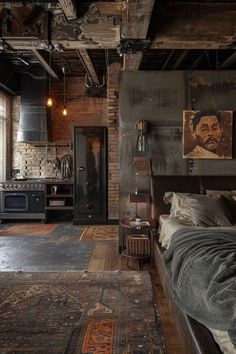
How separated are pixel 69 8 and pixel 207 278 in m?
2.86

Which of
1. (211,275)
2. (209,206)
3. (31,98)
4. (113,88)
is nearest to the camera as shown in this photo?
(211,275)

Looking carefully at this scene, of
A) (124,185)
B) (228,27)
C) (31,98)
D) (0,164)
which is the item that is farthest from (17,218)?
(228,27)

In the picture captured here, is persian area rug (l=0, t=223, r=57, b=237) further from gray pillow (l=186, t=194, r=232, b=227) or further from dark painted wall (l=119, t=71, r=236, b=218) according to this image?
gray pillow (l=186, t=194, r=232, b=227)

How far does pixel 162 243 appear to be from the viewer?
12.2ft

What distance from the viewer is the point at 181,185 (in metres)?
4.47

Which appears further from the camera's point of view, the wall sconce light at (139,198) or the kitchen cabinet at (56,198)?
the kitchen cabinet at (56,198)

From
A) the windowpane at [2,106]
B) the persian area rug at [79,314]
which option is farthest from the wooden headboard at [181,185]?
the windowpane at [2,106]

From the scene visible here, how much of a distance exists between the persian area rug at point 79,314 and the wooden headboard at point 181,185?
1.07 m

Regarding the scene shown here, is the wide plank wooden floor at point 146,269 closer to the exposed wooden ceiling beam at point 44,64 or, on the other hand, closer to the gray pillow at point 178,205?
the gray pillow at point 178,205

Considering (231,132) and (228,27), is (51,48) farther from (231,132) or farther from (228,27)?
(231,132)

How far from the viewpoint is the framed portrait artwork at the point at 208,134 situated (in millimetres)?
4562

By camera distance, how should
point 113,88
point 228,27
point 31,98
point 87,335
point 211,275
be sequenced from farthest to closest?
point 31,98, point 113,88, point 228,27, point 87,335, point 211,275

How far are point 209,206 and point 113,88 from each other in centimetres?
389

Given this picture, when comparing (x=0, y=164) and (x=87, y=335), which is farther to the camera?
(x=0, y=164)
